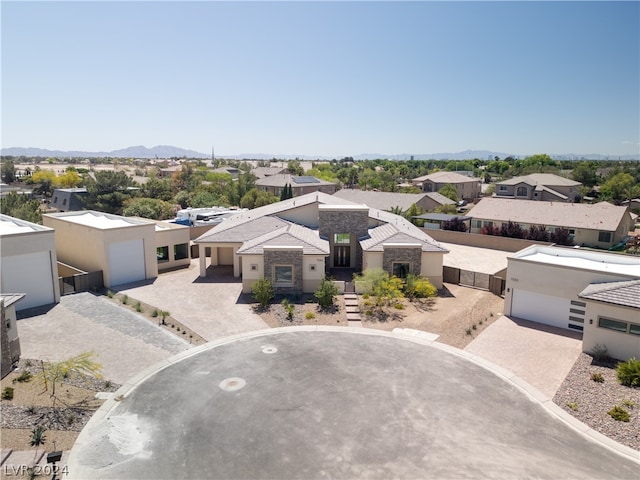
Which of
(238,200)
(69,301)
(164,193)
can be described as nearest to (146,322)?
(69,301)

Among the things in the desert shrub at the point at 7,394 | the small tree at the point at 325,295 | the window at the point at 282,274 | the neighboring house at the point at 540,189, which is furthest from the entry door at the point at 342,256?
the neighboring house at the point at 540,189

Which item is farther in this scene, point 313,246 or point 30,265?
point 313,246

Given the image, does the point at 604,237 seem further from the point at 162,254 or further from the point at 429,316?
the point at 162,254

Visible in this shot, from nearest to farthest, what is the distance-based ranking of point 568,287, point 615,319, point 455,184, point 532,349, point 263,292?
1. point 615,319
2. point 532,349
3. point 568,287
4. point 263,292
5. point 455,184

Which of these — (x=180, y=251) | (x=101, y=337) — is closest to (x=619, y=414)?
(x=101, y=337)

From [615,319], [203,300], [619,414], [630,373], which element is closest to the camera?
[619,414]

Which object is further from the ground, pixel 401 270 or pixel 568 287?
pixel 568 287

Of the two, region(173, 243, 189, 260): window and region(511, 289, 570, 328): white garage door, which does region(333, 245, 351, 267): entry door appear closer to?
region(173, 243, 189, 260): window
